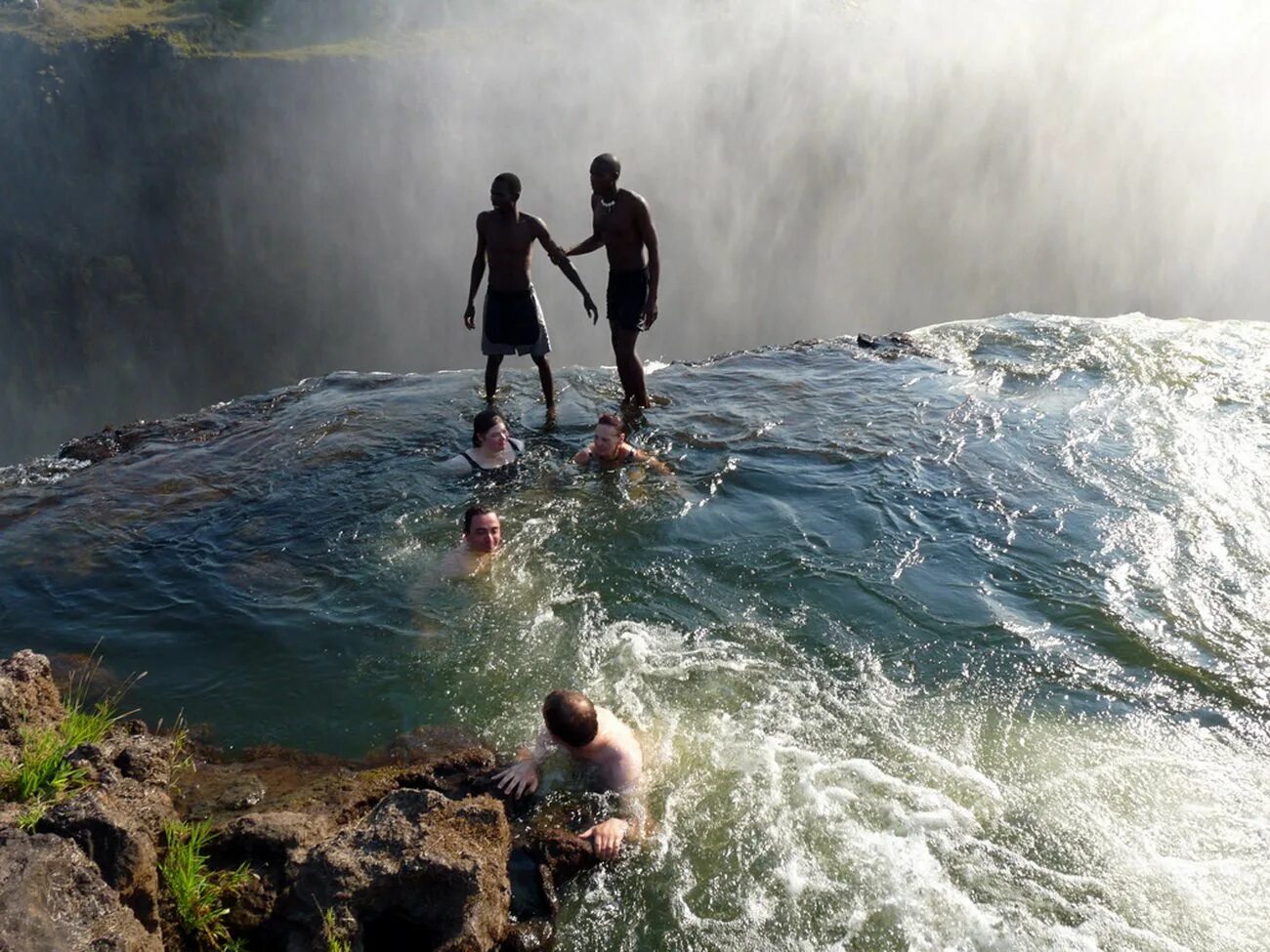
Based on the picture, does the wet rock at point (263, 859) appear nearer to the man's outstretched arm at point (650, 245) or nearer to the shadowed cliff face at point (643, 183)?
the man's outstretched arm at point (650, 245)

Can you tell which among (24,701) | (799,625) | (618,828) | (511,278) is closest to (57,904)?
(24,701)

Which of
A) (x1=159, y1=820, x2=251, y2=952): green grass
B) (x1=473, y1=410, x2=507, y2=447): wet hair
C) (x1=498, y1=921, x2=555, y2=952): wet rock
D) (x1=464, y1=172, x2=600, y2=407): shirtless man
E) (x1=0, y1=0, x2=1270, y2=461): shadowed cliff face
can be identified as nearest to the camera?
(x1=159, y1=820, x2=251, y2=952): green grass

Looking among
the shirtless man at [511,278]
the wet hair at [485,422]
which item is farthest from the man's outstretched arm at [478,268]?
the wet hair at [485,422]

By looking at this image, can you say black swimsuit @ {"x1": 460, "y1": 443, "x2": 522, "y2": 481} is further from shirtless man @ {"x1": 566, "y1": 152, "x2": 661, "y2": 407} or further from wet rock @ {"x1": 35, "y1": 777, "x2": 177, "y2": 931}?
wet rock @ {"x1": 35, "y1": 777, "x2": 177, "y2": 931}

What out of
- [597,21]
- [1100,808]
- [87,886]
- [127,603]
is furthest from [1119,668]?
[597,21]

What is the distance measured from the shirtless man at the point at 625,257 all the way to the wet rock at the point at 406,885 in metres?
5.49

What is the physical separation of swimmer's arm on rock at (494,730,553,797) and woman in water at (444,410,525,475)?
3.36 m

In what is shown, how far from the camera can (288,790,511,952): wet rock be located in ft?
9.48

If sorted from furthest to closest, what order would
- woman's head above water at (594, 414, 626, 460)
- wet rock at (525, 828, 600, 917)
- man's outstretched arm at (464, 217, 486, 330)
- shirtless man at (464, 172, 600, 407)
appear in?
man's outstretched arm at (464, 217, 486, 330) < shirtless man at (464, 172, 600, 407) < woman's head above water at (594, 414, 626, 460) < wet rock at (525, 828, 600, 917)

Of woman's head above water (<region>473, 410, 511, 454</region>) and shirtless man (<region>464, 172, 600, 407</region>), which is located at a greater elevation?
shirtless man (<region>464, 172, 600, 407</region>)

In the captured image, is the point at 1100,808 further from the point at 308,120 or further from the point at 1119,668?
the point at 308,120

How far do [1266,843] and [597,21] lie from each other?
22000 mm

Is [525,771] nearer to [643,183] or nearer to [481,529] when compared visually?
[481,529]

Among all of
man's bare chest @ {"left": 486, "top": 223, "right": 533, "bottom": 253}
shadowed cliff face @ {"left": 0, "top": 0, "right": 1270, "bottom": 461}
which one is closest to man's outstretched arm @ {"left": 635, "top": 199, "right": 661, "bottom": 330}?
man's bare chest @ {"left": 486, "top": 223, "right": 533, "bottom": 253}
